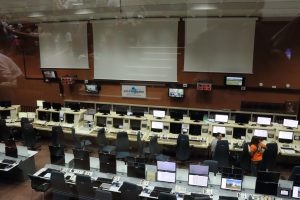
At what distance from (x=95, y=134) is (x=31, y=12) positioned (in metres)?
3.88

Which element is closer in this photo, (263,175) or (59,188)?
(263,175)

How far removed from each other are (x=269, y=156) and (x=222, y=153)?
1092mm

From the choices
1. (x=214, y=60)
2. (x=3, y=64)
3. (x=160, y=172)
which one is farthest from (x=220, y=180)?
(x=3, y=64)

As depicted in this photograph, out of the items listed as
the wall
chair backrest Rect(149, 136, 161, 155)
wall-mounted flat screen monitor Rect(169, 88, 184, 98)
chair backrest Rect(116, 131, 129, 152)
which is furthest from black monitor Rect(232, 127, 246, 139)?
chair backrest Rect(116, 131, 129, 152)

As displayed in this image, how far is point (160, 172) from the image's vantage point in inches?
220

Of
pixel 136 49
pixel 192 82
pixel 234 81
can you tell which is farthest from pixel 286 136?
pixel 136 49

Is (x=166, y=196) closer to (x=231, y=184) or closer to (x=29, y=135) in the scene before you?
(x=231, y=184)

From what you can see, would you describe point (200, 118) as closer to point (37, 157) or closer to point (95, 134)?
point (95, 134)

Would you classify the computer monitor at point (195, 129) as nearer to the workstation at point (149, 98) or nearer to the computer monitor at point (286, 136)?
the workstation at point (149, 98)

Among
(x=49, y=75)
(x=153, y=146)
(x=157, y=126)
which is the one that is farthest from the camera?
(x=49, y=75)

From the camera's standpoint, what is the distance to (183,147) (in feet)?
24.3

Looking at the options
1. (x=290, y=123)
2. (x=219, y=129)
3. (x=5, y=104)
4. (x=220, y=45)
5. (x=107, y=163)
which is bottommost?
(x=107, y=163)

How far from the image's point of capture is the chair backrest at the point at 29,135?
8.62 m

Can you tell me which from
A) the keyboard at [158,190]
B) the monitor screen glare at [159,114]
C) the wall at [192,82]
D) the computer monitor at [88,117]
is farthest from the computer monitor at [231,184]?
the computer monitor at [88,117]
